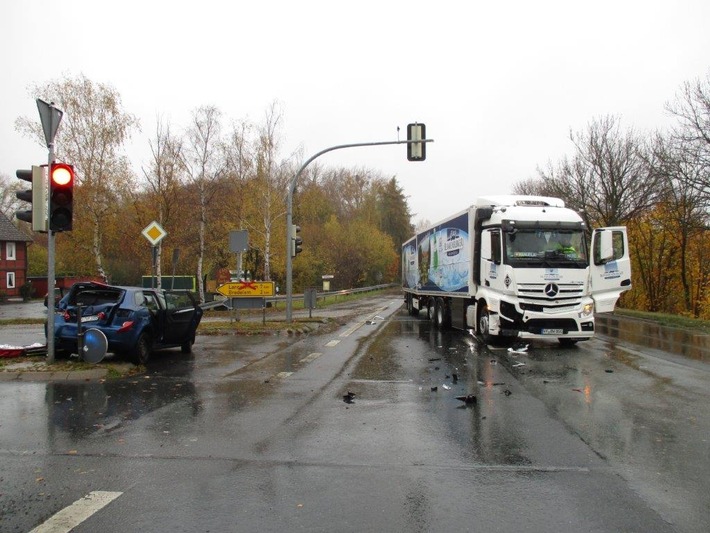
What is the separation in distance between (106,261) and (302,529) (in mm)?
48413

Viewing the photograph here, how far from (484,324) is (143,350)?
808 cm

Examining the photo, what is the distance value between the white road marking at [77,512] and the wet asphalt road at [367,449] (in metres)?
0.08

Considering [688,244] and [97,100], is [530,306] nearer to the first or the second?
[688,244]

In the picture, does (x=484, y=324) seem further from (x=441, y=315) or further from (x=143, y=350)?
(x=143, y=350)

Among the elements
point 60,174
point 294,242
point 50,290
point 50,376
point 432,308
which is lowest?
point 50,376

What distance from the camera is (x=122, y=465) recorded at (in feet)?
16.8

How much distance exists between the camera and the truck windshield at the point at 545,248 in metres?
13.0

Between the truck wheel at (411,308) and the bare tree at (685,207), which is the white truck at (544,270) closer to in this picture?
the truck wheel at (411,308)

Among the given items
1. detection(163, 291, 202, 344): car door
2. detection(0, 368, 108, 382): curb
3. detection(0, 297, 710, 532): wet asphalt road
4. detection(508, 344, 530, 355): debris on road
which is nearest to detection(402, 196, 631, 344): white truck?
detection(508, 344, 530, 355): debris on road

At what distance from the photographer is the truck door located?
13.1 metres

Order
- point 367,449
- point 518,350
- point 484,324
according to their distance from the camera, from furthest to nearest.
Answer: point 484,324, point 518,350, point 367,449

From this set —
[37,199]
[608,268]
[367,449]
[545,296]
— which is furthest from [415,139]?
[367,449]

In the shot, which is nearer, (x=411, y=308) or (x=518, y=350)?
(x=518, y=350)

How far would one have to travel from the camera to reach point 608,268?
1322 cm
